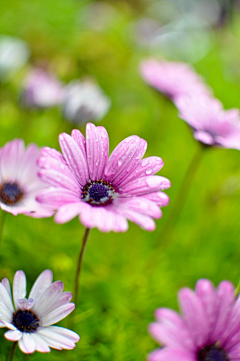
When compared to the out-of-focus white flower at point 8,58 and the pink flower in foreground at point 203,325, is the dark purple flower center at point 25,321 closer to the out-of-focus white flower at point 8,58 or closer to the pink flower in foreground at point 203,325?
the pink flower in foreground at point 203,325

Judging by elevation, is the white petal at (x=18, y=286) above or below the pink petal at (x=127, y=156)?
below

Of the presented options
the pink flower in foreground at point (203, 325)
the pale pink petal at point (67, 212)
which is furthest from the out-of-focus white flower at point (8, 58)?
the pink flower in foreground at point (203, 325)

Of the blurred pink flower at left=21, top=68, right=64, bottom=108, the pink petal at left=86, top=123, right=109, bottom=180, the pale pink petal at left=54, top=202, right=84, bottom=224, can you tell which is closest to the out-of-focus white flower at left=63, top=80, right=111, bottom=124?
the blurred pink flower at left=21, top=68, right=64, bottom=108

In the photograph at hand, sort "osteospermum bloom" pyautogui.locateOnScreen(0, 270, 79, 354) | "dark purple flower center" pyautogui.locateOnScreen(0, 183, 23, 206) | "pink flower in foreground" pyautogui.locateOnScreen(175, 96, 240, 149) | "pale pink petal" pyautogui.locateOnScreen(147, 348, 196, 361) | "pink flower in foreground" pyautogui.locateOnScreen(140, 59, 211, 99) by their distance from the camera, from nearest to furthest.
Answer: "pale pink petal" pyautogui.locateOnScreen(147, 348, 196, 361)
"osteospermum bloom" pyautogui.locateOnScreen(0, 270, 79, 354)
"dark purple flower center" pyautogui.locateOnScreen(0, 183, 23, 206)
"pink flower in foreground" pyautogui.locateOnScreen(175, 96, 240, 149)
"pink flower in foreground" pyautogui.locateOnScreen(140, 59, 211, 99)

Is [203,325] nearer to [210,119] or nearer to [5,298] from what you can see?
[5,298]

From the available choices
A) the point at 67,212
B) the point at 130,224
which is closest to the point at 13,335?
the point at 67,212

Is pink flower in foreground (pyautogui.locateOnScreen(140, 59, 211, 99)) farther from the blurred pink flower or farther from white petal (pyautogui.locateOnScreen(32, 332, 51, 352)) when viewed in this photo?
white petal (pyautogui.locateOnScreen(32, 332, 51, 352))
